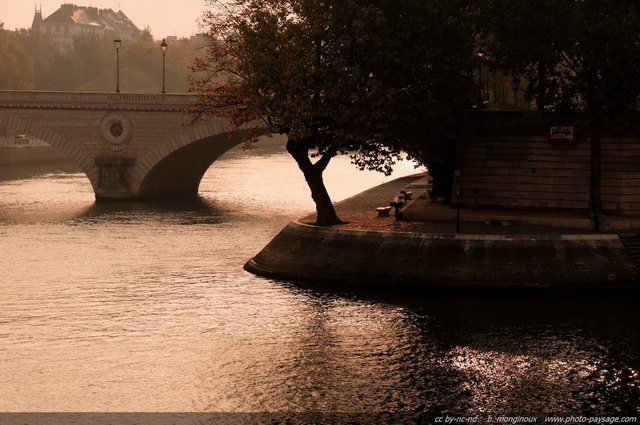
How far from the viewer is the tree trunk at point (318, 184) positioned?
4847 cm

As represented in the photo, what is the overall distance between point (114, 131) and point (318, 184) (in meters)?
36.7

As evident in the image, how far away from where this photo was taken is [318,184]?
49250mm

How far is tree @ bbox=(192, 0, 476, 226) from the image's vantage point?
151 feet

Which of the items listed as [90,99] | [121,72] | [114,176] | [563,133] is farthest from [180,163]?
[121,72]

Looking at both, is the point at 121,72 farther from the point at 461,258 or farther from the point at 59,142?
the point at 461,258

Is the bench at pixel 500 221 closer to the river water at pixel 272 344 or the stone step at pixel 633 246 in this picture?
the stone step at pixel 633 246

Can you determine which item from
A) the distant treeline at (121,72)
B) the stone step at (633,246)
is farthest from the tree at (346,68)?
the distant treeline at (121,72)

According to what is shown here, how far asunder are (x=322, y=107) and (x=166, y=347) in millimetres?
15644

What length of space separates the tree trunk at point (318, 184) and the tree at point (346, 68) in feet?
0.21

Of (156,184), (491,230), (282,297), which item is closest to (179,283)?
(282,297)

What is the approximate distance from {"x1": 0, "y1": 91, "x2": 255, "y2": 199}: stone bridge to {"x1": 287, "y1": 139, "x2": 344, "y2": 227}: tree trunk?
30525 mm

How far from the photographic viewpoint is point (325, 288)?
142 ft

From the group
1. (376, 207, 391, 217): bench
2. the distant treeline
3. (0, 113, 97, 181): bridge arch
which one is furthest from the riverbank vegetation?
the distant treeline

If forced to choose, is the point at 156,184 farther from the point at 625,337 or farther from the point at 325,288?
the point at 625,337
